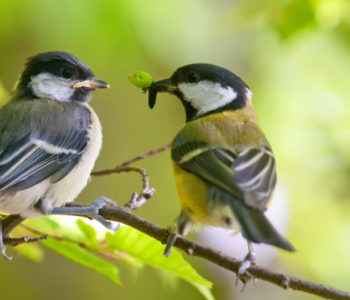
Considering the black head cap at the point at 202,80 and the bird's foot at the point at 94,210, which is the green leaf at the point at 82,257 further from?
the black head cap at the point at 202,80

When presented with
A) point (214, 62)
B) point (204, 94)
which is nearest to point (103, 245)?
point (204, 94)

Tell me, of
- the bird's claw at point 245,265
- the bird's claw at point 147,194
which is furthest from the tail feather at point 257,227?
the bird's claw at point 147,194

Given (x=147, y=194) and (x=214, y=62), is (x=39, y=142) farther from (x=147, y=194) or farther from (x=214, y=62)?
(x=214, y=62)

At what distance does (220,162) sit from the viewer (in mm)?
1940

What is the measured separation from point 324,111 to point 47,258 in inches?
93.5

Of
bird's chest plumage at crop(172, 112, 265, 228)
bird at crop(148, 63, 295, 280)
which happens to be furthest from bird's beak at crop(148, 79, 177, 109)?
bird's chest plumage at crop(172, 112, 265, 228)

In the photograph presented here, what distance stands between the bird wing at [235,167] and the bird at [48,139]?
35 cm

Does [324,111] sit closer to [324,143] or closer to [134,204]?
[324,143]

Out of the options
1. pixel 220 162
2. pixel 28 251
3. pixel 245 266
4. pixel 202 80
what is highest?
pixel 202 80

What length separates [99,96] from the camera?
4785 millimetres

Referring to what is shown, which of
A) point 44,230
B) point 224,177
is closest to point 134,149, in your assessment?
point 44,230

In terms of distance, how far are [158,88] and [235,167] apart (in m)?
0.56

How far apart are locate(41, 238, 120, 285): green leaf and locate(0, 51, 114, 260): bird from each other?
13 cm

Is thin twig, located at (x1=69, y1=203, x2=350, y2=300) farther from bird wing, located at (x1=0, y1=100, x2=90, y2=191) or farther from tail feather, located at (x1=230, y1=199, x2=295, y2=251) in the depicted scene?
bird wing, located at (x1=0, y1=100, x2=90, y2=191)
